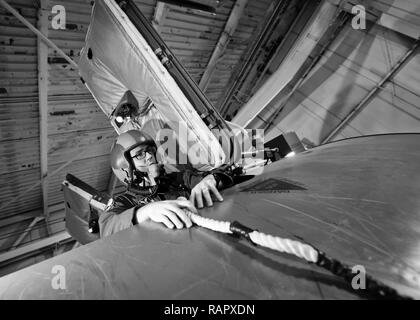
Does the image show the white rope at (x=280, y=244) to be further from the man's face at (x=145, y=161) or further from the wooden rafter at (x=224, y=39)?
the wooden rafter at (x=224, y=39)

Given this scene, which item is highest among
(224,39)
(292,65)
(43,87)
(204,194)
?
(224,39)

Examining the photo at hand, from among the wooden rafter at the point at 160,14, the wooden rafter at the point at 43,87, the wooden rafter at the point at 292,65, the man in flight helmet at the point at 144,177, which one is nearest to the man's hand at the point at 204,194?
the man in flight helmet at the point at 144,177

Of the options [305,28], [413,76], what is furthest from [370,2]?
[413,76]

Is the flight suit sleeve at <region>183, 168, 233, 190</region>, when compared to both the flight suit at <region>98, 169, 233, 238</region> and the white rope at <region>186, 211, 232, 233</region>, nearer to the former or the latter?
the flight suit at <region>98, 169, 233, 238</region>

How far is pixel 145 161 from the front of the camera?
1.84 meters

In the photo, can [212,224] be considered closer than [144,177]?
Yes

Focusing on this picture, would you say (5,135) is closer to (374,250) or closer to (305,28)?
(374,250)

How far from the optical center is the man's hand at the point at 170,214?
0.81m

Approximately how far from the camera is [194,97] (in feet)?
6.51

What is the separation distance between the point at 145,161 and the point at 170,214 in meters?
1.07

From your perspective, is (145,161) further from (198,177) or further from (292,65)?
(292,65)

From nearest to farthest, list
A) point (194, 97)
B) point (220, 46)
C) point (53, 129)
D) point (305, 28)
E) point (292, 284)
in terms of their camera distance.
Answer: point (292, 284)
point (194, 97)
point (53, 129)
point (305, 28)
point (220, 46)

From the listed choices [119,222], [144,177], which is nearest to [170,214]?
[119,222]

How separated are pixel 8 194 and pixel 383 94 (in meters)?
6.34
